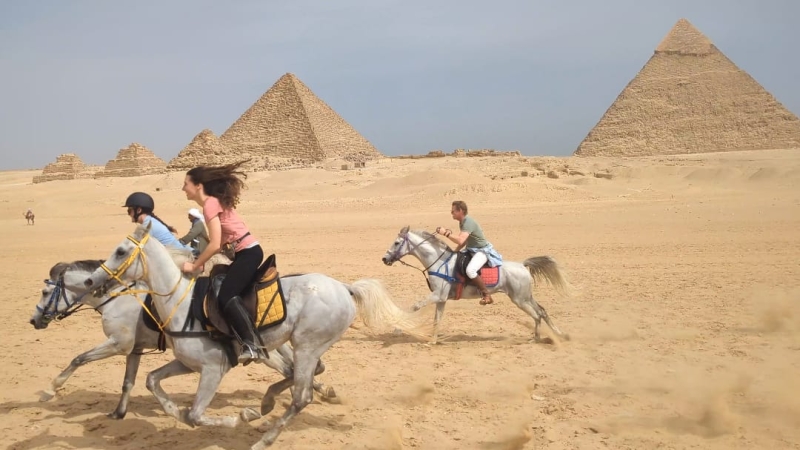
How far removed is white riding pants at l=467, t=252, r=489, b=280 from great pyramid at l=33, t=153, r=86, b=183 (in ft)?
216

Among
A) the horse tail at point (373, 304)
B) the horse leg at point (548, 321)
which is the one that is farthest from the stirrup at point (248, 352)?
the horse leg at point (548, 321)

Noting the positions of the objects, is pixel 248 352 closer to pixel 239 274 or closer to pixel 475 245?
pixel 239 274

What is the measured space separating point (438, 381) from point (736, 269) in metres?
8.23

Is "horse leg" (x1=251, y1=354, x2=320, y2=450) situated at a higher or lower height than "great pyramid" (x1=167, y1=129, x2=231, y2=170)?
lower

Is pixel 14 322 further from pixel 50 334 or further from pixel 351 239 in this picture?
pixel 351 239

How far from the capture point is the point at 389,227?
2323 centimetres

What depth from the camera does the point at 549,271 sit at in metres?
8.51

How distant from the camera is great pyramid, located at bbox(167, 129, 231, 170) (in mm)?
66562

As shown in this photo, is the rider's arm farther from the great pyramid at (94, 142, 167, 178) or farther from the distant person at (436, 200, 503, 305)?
the great pyramid at (94, 142, 167, 178)

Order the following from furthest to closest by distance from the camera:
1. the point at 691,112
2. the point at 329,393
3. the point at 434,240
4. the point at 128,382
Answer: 1. the point at 691,112
2. the point at 434,240
3. the point at 329,393
4. the point at 128,382

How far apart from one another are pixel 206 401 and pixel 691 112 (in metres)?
121

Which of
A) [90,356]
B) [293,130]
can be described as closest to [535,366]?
[90,356]

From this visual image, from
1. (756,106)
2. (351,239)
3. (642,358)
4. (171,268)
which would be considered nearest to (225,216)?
(171,268)

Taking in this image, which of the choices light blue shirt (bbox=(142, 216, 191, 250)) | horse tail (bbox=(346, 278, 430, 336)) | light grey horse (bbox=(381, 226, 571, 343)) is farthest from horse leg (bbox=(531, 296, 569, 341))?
light blue shirt (bbox=(142, 216, 191, 250))
